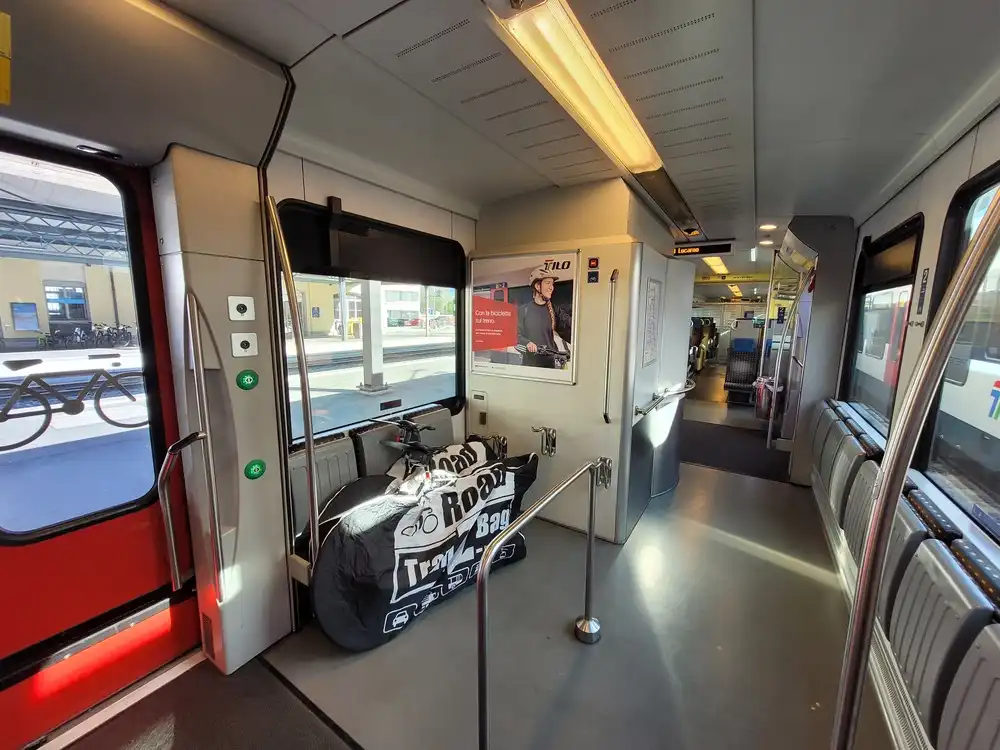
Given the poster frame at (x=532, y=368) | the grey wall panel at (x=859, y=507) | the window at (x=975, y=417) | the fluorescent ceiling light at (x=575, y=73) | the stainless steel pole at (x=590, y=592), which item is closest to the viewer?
the fluorescent ceiling light at (x=575, y=73)

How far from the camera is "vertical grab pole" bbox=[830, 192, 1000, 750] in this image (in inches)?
26.9

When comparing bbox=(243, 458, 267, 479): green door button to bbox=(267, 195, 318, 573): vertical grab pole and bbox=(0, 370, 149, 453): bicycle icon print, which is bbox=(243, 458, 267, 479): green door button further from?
bbox=(0, 370, 149, 453): bicycle icon print

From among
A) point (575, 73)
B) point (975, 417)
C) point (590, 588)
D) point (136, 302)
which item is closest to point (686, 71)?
point (575, 73)

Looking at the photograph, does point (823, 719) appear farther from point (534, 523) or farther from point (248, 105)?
point (248, 105)

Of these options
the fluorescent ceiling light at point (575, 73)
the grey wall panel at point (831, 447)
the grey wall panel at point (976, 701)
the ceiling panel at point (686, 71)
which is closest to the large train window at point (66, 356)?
the fluorescent ceiling light at point (575, 73)

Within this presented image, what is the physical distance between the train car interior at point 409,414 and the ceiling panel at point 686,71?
0.01 meters

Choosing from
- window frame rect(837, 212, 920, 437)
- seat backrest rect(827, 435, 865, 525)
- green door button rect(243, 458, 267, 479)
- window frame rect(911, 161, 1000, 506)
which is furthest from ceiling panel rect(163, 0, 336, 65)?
seat backrest rect(827, 435, 865, 525)

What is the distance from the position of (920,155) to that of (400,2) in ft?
9.47

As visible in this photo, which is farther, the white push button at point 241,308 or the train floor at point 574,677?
the white push button at point 241,308

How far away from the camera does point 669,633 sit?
217cm

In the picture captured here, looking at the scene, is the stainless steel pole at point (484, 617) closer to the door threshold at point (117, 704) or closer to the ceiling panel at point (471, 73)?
the door threshold at point (117, 704)

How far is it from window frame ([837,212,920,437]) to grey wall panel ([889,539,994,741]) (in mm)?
1367

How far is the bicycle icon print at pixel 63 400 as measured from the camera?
1520 mm

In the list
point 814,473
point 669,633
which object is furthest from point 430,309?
point 814,473
